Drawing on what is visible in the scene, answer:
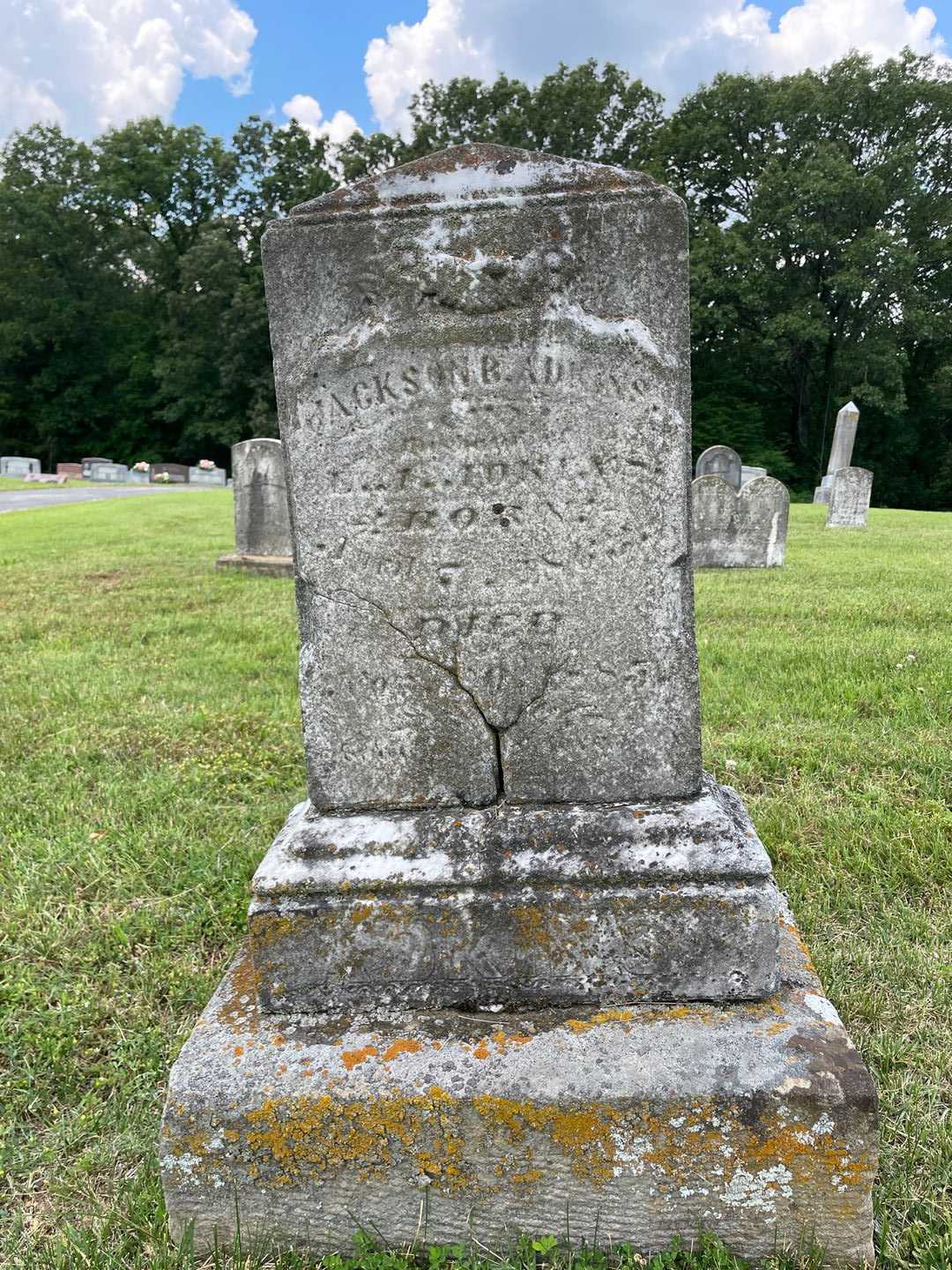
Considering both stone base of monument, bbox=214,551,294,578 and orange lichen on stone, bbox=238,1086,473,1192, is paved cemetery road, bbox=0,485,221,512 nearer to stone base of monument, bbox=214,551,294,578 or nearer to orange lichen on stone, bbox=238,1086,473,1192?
stone base of monument, bbox=214,551,294,578

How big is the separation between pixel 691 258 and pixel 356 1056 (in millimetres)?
32746

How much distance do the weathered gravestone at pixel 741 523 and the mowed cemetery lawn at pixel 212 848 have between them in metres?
2.75

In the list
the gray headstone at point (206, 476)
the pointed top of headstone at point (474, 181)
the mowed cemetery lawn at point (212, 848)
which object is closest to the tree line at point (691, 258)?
the gray headstone at point (206, 476)

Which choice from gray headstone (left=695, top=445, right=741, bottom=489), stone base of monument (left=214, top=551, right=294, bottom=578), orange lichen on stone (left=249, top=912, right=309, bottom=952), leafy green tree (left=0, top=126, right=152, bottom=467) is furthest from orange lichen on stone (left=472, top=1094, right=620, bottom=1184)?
leafy green tree (left=0, top=126, right=152, bottom=467)

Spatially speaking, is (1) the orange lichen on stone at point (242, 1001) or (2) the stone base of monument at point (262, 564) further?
(2) the stone base of monument at point (262, 564)

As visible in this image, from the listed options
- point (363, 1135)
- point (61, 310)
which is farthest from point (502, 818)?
point (61, 310)

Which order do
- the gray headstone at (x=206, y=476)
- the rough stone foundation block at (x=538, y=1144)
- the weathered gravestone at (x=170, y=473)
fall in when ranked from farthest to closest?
1. the gray headstone at (x=206, y=476)
2. the weathered gravestone at (x=170, y=473)
3. the rough stone foundation block at (x=538, y=1144)

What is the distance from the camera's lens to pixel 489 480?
5.99 ft

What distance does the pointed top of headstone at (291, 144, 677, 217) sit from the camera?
1.69 metres

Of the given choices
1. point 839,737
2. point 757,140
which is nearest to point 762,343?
point 757,140

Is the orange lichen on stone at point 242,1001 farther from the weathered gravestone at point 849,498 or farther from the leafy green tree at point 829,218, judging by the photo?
the leafy green tree at point 829,218

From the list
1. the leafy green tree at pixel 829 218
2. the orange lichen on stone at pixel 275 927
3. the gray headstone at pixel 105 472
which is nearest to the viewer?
the orange lichen on stone at pixel 275 927

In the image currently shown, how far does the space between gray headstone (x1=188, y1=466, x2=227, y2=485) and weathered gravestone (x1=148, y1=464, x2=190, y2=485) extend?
31cm

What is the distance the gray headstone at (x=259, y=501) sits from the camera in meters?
9.39
